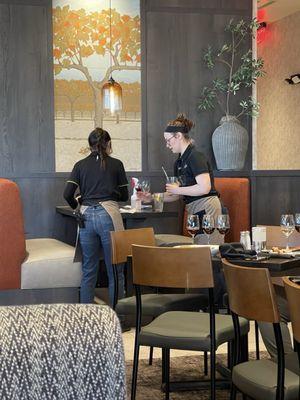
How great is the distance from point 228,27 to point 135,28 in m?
1.01

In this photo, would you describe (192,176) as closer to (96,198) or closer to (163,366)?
(96,198)

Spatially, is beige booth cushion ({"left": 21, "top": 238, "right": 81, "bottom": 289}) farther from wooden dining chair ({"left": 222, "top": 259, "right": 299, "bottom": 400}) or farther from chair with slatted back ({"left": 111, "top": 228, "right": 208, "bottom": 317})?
wooden dining chair ({"left": 222, "top": 259, "right": 299, "bottom": 400})

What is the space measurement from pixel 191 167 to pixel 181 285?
182cm

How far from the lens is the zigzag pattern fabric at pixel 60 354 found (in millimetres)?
1258

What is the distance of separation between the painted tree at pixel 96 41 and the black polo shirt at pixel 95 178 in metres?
2.17

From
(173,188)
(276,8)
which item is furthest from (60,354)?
(276,8)

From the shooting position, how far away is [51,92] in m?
7.65

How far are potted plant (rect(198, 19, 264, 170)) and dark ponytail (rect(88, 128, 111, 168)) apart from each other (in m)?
2.36

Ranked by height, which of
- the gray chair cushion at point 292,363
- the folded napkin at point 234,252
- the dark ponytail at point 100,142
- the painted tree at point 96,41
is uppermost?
the painted tree at point 96,41

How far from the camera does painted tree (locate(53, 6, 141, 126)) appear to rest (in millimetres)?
7676

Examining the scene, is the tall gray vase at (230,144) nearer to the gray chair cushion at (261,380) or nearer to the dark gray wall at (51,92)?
the dark gray wall at (51,92)

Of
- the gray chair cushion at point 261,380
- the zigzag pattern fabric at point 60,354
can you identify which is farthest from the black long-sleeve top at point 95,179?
the zigzag pattern fabric at point 60,354

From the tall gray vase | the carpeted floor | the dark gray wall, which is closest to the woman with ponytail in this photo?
the carpeted floor

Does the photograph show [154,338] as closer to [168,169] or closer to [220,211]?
[220,211]
